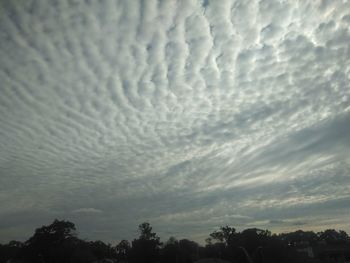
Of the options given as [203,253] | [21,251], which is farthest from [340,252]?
[21,251]

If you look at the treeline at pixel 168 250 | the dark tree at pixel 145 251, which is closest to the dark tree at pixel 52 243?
the treeline at pixel 168 250

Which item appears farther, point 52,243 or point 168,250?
point 52,243

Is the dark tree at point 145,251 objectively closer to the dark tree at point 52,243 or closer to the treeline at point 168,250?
the treeline at point 168,250

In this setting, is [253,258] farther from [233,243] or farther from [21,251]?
[21,251]

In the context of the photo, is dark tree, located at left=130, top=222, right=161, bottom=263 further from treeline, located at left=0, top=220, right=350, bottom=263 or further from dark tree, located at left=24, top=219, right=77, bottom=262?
dark tree, located at left=24, top=219, right=77, bottom=262

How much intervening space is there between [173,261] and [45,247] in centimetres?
4062

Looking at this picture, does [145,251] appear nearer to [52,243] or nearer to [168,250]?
[168,250]

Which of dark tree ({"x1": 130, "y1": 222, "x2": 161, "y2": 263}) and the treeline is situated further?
dark tree ({"x1": 130, "y1": 222, "x2": 161, "y2": 263})

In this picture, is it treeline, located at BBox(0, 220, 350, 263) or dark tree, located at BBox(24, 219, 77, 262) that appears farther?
dark tree, located at BBox(24, 219, 77, 262)

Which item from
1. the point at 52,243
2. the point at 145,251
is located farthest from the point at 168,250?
the point at 52,243

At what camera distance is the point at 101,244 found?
127 meters

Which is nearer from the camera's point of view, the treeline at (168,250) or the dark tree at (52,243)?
the treeline at (168,250)

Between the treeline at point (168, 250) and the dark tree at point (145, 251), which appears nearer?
the treeline at point (168, 250)

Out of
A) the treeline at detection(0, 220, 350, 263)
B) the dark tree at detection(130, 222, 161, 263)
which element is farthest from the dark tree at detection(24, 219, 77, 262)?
the dark tree at detection(130, 222, 161, 263)
